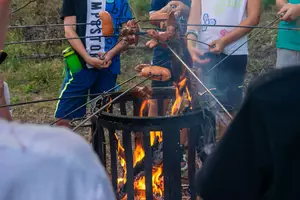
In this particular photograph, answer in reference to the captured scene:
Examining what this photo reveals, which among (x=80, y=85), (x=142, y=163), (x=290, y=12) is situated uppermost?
(x=290, y=12)

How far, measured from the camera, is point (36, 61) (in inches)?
319

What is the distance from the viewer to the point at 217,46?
12.0 ft

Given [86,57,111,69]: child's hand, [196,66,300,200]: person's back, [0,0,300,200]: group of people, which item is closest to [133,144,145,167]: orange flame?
[0,0,300,200]: group of people

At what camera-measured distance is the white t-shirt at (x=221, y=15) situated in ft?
12.6

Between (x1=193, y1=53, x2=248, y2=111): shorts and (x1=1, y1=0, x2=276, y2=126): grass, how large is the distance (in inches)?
98.4

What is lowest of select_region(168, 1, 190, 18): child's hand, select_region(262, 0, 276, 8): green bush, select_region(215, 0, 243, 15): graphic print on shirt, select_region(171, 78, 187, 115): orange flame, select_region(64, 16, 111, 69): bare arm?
select_region(171, 78, 187, 115): orange flame

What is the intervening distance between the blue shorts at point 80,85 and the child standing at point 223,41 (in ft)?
3.02

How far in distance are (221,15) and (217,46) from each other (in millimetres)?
332

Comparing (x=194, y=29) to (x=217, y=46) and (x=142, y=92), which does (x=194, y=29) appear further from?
(x=142, y=92)

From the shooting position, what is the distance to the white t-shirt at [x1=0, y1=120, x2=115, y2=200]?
727 millimetres

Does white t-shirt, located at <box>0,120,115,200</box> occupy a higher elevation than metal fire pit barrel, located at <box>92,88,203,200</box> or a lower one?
higher

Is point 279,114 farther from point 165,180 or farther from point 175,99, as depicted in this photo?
point 175,99

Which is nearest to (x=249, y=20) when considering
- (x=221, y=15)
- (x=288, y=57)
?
(x=221, y=15)

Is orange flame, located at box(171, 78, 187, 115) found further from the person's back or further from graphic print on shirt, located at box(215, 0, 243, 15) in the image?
the person's back
